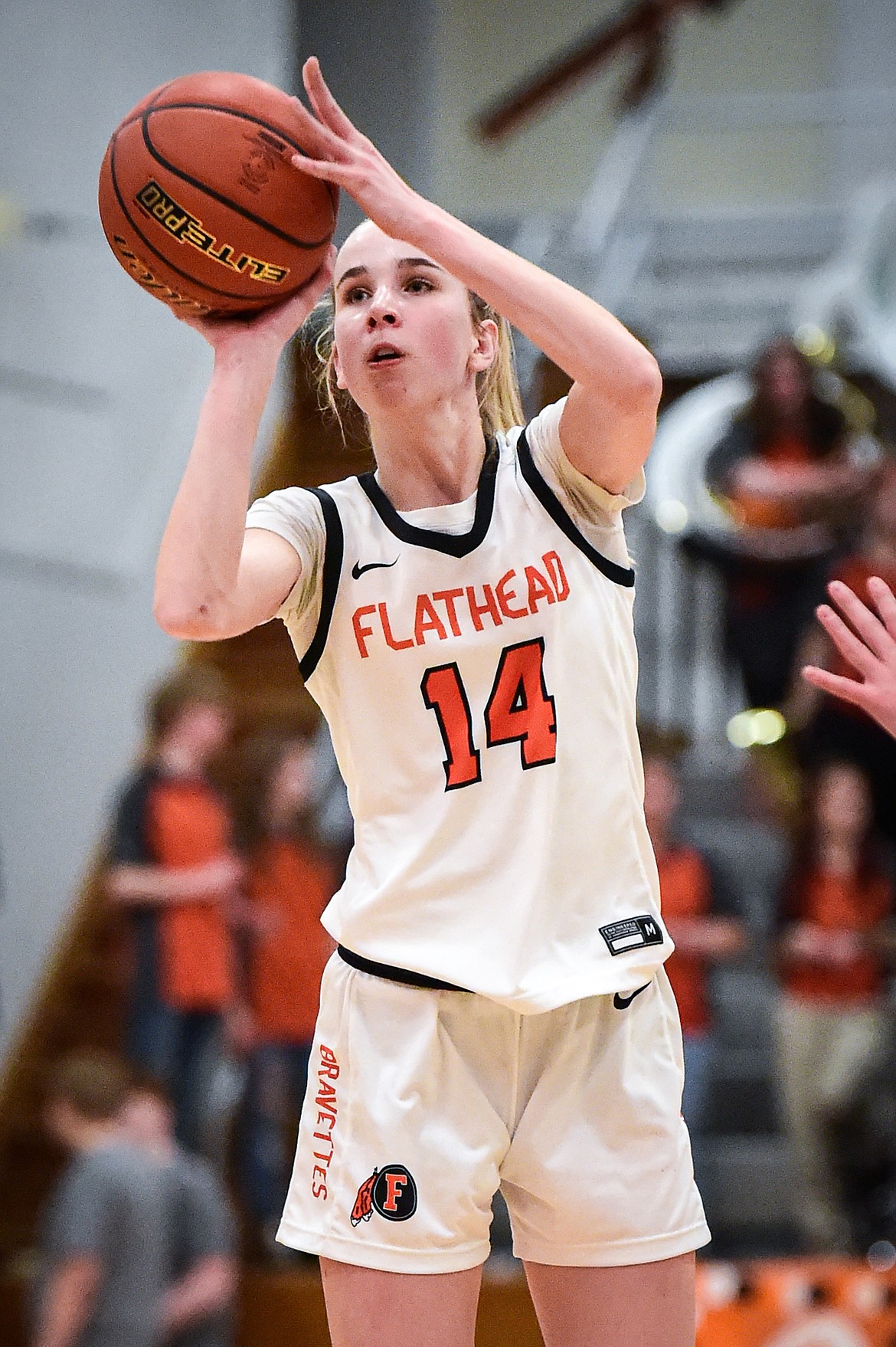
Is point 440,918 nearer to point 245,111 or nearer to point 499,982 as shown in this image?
point 499,982

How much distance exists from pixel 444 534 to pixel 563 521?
158 millimetres

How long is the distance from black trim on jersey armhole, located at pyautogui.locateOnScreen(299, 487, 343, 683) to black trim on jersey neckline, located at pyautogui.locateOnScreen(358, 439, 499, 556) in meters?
0.06

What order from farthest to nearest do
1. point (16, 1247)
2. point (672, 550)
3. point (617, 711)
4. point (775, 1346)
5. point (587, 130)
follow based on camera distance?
1. point (587, 130)
2. point (672, 550)
3. point (16, 1247)
4. point (775, 1346)
5. point (617, 711)

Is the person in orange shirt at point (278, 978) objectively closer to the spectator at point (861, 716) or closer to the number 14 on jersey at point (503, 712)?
the spectator at point (861, 716)

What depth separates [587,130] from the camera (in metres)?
10.8

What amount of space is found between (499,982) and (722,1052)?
15.9 feet

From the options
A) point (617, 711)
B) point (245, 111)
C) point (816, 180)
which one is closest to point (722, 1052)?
point (617, 711)

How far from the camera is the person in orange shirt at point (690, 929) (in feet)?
18.4

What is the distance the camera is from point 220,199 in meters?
2.02

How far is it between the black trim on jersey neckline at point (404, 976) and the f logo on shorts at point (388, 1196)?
22 centimetres

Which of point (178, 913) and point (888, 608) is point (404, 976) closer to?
point (888, 608)

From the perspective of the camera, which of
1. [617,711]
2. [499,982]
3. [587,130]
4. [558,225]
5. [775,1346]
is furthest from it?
[587,130]

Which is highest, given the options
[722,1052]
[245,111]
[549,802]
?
[245,111]

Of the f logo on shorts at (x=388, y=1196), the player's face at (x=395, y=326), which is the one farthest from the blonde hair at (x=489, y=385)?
the f logo on shorts at (x=388, y=1196)
